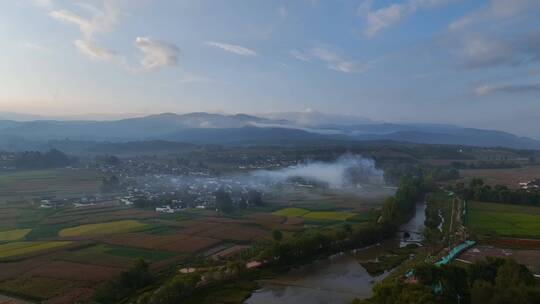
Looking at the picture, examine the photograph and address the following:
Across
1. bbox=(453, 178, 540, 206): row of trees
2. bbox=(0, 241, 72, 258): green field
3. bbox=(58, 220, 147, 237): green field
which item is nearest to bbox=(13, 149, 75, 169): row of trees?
bbox=(58, 220, 147, 237): green field

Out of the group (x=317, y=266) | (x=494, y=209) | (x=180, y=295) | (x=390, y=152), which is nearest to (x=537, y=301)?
(x=317, y=266)

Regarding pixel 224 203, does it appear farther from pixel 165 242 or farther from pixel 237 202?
pixel 165 242

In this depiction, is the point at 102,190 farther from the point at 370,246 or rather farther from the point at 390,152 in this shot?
the point at 390,152

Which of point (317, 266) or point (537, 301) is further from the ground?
point (537, 301)

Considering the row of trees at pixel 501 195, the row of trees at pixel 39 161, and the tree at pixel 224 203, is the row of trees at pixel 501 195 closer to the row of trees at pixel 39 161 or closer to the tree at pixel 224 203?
the tree at pixel 224 203

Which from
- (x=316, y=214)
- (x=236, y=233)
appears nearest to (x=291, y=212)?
(x=316, y=214)

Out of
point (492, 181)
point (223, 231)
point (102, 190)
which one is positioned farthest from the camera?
point (492, 181)
